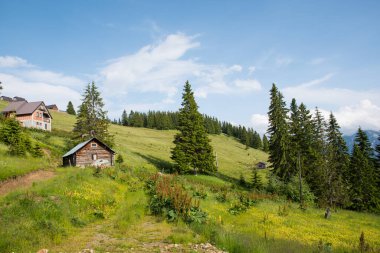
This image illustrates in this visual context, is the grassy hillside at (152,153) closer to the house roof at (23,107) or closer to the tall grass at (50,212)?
the house roof at (23,107)

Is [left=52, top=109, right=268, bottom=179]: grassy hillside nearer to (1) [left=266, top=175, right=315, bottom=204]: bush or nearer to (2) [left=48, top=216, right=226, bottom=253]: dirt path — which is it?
(1) [left=266, top=175, right=315, bottom=204]: bush

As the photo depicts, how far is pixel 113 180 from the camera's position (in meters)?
26.2

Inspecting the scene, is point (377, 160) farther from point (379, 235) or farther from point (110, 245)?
point (110, 245)

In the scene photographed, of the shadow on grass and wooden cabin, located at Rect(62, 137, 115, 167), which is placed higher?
wooden cabin, located at Rect(62, 137, 115, 167)

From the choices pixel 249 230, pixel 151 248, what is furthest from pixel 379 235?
pixel 151 248

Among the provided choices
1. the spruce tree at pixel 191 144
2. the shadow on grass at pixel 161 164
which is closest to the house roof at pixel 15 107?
the shadow on grass at pixel 161 164

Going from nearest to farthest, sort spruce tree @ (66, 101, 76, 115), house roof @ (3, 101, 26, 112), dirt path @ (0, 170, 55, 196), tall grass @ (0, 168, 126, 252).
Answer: tall grass @ (0, 168, 126, 252), dirt path @ (0, 170, 55, 196), house roof @ (3, 101, 26, 112), spruce tree @ (66, 101, 76, 115)

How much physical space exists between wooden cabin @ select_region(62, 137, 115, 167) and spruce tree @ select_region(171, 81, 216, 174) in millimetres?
12681

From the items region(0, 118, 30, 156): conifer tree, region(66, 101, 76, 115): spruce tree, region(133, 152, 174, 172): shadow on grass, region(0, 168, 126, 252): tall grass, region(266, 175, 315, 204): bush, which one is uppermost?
region(66, 101, 76, 115): spruce tree

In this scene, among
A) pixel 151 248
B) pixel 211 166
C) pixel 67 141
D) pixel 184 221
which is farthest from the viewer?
pixel 67 141

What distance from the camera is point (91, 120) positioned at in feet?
176

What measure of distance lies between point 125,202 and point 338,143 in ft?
144

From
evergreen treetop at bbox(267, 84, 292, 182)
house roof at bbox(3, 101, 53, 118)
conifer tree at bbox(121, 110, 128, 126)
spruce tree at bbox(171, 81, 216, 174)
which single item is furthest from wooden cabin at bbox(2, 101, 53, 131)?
conifer tree at bbox(121, 110, 128, 126)

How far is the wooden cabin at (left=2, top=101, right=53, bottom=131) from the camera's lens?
63.6 meters
